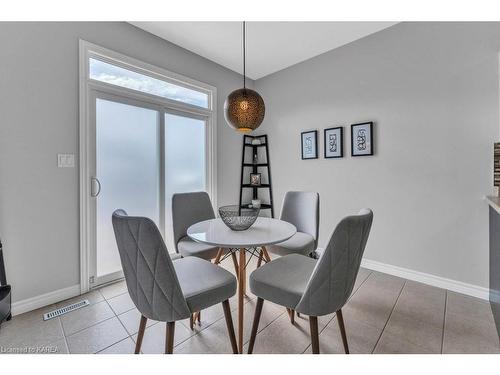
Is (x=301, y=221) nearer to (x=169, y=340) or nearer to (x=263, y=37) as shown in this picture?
(x=169, y=340)

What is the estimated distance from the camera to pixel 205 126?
3.18 m

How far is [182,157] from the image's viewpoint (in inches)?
116

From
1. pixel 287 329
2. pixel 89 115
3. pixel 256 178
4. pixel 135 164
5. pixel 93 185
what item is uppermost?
pixel 89 115

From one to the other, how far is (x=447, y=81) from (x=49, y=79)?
11.4ft

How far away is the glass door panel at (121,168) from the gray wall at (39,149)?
21cm

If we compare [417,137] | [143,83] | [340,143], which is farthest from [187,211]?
[417,137]

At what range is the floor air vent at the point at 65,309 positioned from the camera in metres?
1.79

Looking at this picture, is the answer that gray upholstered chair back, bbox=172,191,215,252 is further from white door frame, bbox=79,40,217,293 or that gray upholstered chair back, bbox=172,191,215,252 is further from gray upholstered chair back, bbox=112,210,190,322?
gray upholstered chair back, bbox=112,210,190,322

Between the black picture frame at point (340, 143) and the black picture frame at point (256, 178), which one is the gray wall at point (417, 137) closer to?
the black picture frame at point (340, 143)

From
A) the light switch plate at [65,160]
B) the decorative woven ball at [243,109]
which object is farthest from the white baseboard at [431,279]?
the light switch plate at [65,160]

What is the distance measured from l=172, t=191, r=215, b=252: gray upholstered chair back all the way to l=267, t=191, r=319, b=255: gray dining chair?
0.77 m

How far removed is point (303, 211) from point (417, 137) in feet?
4.43

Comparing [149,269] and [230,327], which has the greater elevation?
[149,269]

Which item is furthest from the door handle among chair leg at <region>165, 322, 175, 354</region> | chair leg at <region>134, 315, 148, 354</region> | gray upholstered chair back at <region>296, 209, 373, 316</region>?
gray upholstered chair back at <region>296, 209, 373, 316</region>
